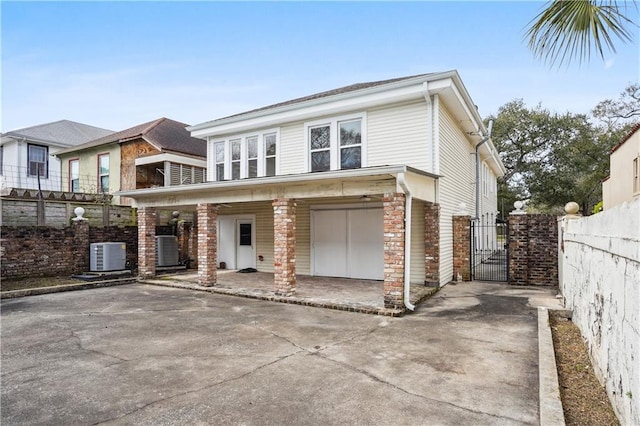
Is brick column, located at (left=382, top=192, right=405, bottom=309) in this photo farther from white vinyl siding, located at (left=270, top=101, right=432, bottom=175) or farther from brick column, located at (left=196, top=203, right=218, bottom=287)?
brick column, located at (left=196, top=203, right=218, bottom=287)

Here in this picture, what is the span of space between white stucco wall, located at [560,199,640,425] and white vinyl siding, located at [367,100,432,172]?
4.50 meters

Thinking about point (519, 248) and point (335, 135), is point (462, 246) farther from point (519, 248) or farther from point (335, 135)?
point (335, 135)

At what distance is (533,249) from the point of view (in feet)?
31.8

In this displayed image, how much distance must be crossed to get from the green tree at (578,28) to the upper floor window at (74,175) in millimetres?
20296

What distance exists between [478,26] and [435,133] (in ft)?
7.96

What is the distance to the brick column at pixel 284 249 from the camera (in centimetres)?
829

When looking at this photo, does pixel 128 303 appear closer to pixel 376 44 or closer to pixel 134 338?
pixel 134 338

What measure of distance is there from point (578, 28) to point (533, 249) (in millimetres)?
8127

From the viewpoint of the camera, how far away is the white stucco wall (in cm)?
250

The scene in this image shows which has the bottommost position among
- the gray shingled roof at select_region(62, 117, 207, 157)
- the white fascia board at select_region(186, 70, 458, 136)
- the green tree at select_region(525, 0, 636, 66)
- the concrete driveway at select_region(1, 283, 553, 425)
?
the concrete driveway at select_region(1, 283, 553, 425)

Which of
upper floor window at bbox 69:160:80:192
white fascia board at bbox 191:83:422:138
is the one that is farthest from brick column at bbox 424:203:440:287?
upper floor window at bbox 69:160:80:192

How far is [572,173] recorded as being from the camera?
24672 mm

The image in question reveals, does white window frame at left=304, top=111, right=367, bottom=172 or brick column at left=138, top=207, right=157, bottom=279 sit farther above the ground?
white window frame at left=304, top=111, right=367, bottom=172

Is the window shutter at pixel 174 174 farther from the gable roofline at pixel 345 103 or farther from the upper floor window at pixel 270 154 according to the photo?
the upper floor window at pixel 270 154
